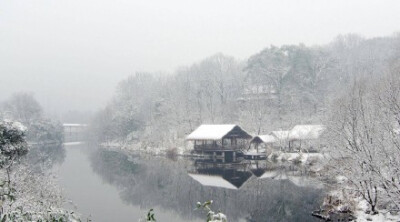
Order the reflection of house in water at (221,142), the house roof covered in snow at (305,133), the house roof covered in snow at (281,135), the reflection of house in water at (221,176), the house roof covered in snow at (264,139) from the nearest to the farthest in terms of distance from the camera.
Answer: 1. the reflection of house in water at (221,176)
2. the house roof covered in snow at (305,133)
3. the house roof covered in snow at (281,135)
4. the house roof covered in snow at (264,139)
5. the reflection of house in water at (221,142)

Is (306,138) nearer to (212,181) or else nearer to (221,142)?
(221,142)

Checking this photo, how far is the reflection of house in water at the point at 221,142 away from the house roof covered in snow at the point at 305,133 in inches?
262

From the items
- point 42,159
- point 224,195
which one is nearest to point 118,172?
point 42,159

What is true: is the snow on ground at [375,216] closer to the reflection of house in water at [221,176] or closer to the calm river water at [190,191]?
the calm river water at [190,191]

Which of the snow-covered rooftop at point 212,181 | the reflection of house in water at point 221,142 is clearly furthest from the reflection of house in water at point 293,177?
the reflection of house in water at point 221,142

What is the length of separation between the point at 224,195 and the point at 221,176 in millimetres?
8821

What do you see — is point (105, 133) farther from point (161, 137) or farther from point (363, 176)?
point (363, 176)

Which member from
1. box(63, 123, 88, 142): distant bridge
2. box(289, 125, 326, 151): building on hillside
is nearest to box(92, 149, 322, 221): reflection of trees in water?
box(289, 125, 326, 151): building on hillside

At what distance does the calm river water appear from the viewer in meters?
21.8

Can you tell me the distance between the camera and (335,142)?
A: 18969 mm

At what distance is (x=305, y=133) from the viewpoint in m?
45.2

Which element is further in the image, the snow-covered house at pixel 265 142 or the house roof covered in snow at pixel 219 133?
the house roof covered in snow at pixel 219 133

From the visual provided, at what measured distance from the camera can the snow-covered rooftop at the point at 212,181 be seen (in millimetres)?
30484

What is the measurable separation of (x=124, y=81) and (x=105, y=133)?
1930 cm
